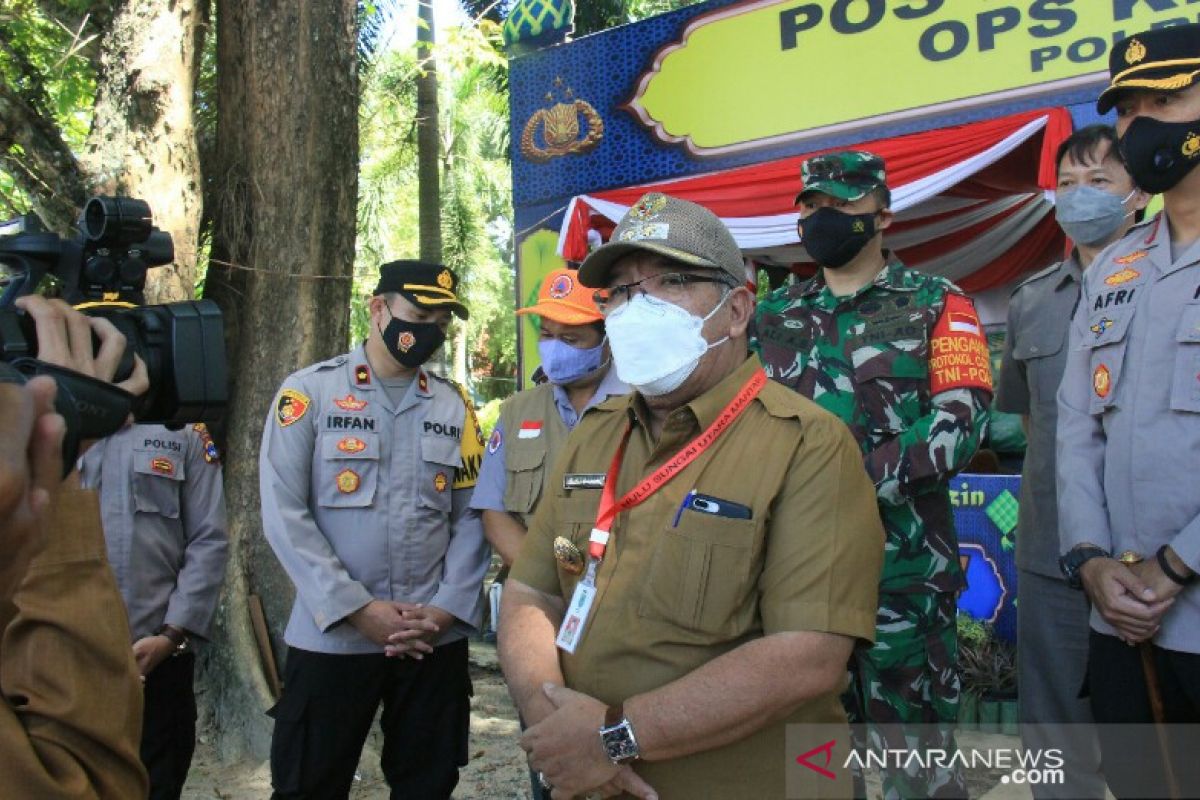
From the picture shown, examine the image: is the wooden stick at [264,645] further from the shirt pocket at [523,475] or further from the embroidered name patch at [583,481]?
the embroidered name patch at [583,481]

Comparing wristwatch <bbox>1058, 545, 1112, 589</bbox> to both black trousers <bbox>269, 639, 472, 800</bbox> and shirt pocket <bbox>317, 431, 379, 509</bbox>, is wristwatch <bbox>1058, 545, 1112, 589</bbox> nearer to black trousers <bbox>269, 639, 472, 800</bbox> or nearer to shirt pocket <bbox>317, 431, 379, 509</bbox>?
black trousers <bbox>269, 639, 472, 800</bbox>

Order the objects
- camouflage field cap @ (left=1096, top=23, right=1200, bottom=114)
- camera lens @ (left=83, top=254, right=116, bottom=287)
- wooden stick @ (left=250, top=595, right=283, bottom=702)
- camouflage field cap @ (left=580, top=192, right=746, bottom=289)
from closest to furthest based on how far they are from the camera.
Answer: camera lens @ (left=83, top=254, right=116, bottom=287)
camouflage field cap @ (left=580, top=192, right=746, bottom=289)
camouflage field cap @ (left=1096, top=23, right=1200, bottom=114)
wooden stick @ (left=250, top=595, right=283, bottom=702)

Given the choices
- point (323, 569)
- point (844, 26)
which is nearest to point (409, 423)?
point (323, 569)

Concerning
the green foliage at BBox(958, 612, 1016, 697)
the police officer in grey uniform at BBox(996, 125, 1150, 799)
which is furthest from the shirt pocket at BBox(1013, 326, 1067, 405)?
the green foliage at BBox(958, 612, 1016, 697)

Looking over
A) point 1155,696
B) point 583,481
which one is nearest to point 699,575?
point 583,481

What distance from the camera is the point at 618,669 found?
1884 mm

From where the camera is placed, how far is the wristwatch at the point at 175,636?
3.56 meters

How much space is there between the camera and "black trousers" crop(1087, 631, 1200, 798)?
2.07 m

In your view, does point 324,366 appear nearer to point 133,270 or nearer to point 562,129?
point 133,270

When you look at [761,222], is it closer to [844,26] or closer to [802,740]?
[844,26]

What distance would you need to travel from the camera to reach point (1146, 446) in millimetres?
2203

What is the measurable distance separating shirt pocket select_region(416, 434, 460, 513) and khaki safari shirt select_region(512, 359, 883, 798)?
161 cm

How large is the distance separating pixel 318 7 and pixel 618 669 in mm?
4215

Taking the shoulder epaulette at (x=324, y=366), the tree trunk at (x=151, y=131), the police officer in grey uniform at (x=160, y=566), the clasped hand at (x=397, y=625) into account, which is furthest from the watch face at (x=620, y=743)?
the tree trunk at (x=151, y=131)
